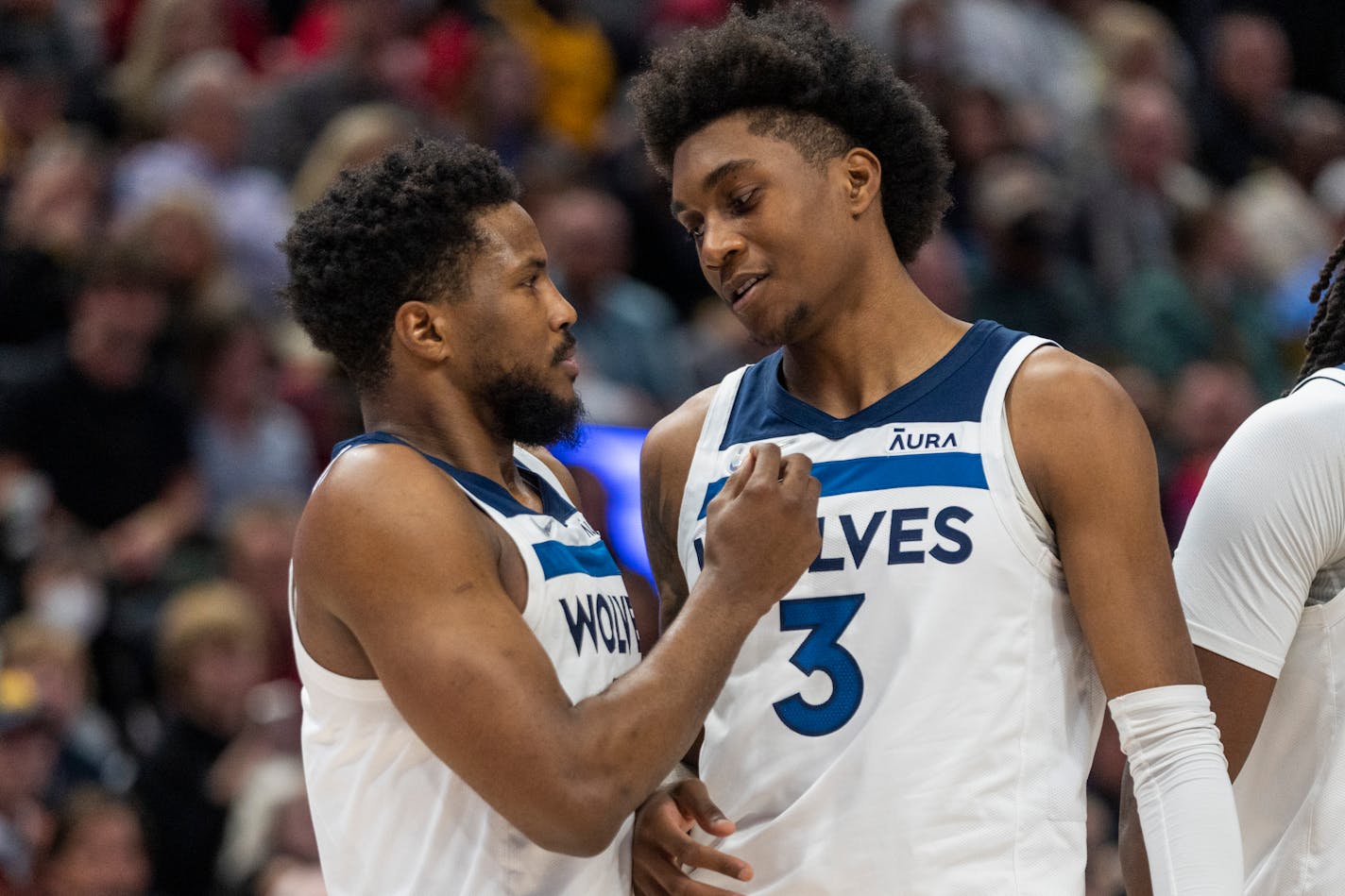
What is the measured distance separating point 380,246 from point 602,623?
2.31 ft

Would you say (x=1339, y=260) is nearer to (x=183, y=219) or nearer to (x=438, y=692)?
(x=438, y=692)

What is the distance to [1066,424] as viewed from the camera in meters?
2.86

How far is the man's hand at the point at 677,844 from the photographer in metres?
2.92

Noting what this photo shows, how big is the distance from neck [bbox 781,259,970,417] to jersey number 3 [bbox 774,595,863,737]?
345 millimetres

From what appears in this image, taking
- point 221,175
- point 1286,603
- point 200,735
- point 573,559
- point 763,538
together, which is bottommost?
point 200,735

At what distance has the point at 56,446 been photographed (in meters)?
6.53

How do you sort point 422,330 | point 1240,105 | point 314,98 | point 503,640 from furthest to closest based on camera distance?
1. point 1240,105
2. point 314,98
3. point 422,330
4. point 503,640

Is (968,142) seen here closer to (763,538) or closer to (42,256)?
(42,256)

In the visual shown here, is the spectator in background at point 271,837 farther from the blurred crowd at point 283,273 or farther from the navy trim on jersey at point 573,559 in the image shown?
the navy trim on jersey at point 573,559

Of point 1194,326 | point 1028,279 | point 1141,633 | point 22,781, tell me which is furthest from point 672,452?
point 1194,326

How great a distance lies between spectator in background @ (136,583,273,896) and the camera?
229 inches

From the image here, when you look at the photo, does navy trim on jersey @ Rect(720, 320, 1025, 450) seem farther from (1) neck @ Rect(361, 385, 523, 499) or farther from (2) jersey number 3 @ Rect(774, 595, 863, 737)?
(1) neck @ Rect(361, 385, 523, 499)

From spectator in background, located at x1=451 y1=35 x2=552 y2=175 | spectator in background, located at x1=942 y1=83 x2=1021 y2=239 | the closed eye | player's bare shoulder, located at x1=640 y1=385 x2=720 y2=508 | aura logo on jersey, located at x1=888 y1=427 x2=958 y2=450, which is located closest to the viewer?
aura logo on jersey, located at x1=888 y1=427 x2=958 y2=450

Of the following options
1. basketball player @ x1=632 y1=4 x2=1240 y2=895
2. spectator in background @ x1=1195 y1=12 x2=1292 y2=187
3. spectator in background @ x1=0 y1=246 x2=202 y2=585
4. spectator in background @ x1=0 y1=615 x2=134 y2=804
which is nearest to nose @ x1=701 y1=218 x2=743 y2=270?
basketball player @ x1=632 y1=4 x2=1240 y2=895
